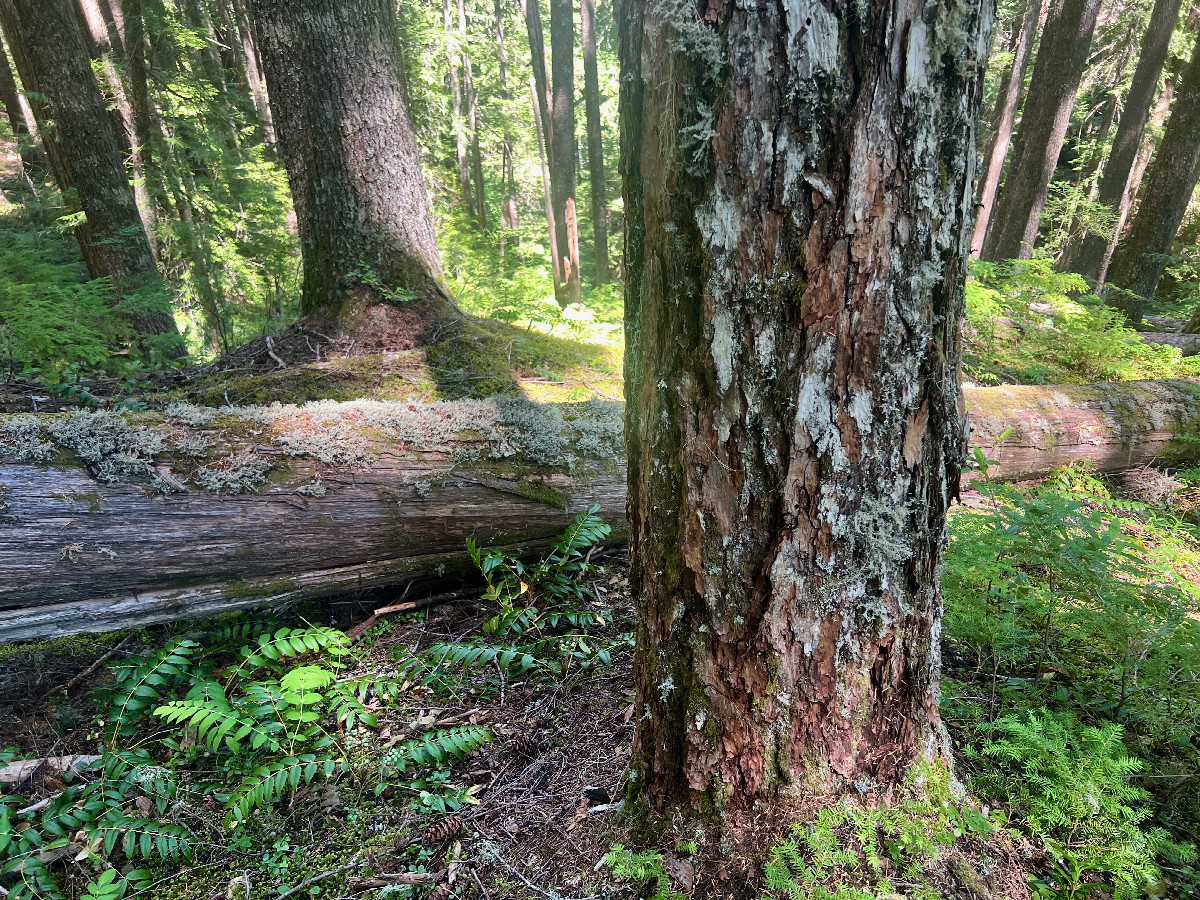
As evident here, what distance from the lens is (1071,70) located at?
8.71 metres

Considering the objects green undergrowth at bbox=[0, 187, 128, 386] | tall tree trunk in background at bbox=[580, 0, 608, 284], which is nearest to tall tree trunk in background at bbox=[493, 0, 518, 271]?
tall tree trunk in background at bbox=[580, 0, 608, 284]

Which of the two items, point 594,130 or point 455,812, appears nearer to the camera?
point 455,812

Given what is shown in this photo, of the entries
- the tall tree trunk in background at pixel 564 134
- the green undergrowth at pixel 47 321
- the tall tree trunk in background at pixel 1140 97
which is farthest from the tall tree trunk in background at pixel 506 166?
the tall tree trunk in background at pixel 1140 97

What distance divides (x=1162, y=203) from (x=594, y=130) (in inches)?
482

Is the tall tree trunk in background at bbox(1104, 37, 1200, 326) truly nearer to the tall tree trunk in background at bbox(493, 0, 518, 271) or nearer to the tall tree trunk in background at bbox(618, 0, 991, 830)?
the tall tree trunk in background at bbox(618, 0, 991, 830)

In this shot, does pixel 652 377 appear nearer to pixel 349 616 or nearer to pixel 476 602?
pixel 476 602

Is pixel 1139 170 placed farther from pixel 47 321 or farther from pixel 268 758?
pixel 47 321

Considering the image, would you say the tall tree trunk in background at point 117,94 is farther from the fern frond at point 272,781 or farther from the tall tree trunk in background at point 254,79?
the fern frond at point 272,781

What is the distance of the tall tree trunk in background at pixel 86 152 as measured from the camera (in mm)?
7039

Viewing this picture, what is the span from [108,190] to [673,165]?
30.3 ft

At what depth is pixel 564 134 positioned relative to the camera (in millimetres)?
13539

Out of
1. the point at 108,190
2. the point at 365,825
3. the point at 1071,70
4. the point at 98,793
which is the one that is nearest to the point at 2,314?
the point at 108,190

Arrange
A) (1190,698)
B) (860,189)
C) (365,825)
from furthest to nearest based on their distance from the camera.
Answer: (365,825), (1190,698), (860,189)

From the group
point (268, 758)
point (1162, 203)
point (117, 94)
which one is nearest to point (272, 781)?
point (268, 758)
